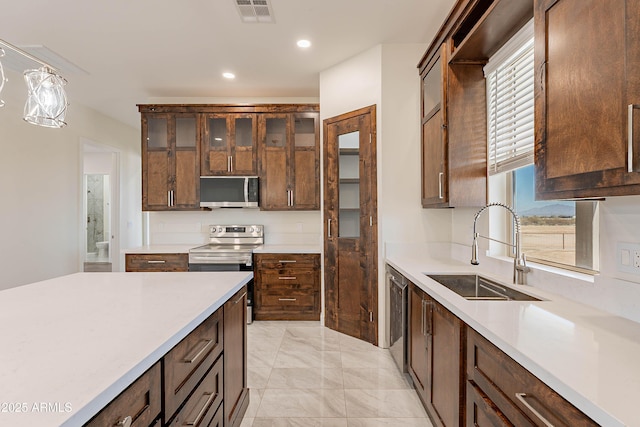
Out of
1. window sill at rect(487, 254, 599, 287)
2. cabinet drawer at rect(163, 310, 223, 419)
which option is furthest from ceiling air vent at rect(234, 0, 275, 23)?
window sill at rect(487, 254, 599, 287)

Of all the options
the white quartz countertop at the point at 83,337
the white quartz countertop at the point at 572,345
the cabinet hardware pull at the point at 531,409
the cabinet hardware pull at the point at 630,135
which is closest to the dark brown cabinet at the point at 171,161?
the white quartz countertop at the point at 83,337

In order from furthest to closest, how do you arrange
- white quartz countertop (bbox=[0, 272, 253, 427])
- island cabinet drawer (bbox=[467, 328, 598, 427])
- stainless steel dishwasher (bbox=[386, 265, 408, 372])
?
stainless steel dishwasher (bbox=[386, 265, 408, 372])
island cabinet drawer (bbox=[467, 328, 598, 427])
white quartz countertop (bbox=[0, 272, 253, 427])

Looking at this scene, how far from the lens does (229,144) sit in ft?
13.9

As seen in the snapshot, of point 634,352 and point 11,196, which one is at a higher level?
point 11,196

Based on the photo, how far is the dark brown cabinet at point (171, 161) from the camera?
4254 millimetres

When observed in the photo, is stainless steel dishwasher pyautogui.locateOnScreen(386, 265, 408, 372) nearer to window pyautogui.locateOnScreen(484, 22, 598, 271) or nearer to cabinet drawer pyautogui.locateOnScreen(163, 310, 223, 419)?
window pyautogui.locateOnScreen(484, 22, 598, 271)

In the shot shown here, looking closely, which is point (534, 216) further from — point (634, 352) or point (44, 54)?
point (44, 54)

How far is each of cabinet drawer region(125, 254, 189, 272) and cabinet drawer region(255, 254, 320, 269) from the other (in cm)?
88

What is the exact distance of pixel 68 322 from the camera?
1.13m

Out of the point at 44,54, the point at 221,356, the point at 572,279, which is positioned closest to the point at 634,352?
the point at 572,279

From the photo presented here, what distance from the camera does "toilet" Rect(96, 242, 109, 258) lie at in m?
6.29

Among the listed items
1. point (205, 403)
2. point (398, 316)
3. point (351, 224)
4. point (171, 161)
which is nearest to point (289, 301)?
point (351, 224)

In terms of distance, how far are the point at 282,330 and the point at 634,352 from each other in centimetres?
313

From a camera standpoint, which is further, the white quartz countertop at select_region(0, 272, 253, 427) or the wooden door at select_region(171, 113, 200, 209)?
the wooden door at select_region(171, 113, 200, 209)
